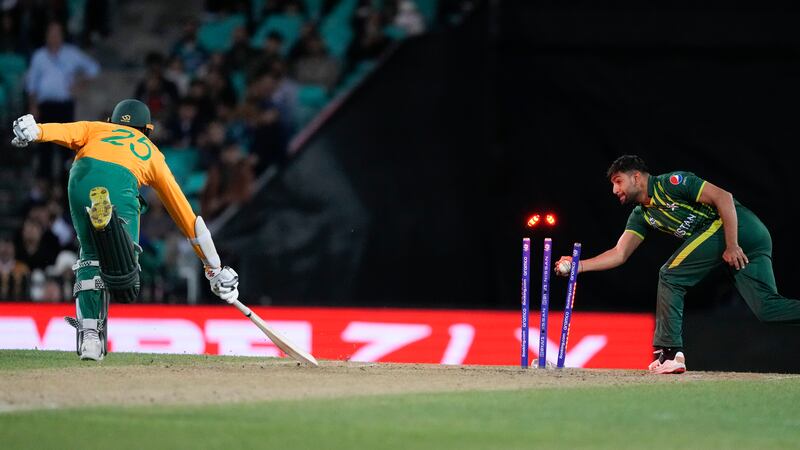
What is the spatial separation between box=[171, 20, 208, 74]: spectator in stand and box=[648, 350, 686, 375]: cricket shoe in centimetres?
764

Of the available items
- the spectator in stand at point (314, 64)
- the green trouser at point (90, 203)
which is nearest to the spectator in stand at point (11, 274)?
the spectator in stand at point (314, 64)

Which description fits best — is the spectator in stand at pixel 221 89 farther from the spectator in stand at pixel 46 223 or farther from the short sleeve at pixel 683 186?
the short sleeve at pixel 683 186

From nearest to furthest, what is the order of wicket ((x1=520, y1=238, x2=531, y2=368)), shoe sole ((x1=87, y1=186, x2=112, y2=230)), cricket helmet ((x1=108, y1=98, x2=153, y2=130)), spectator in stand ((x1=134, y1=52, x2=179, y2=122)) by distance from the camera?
shoe sole ((x1=87, y1=186, x2=112, y2=230))
cricket helmet ((x1=108, y1=98, x2=153, y2=130))
wicket ((x1=520, y1=238, x2=531, y2=368))
spectator in stand ((x1=134, y1=52, x2=179, y2=122))

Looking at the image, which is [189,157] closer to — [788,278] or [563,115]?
[563,115]

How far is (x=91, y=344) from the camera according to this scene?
791cm

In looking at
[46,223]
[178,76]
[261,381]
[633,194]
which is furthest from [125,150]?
[178,76]

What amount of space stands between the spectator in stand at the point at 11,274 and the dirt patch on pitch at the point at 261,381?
469 cm

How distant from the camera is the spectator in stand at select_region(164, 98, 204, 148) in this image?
1427 cm

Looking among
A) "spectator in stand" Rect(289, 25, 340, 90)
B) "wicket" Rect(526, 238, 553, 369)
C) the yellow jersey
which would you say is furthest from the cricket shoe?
"spectator in stand" Rect(289, 25, 340, 90)

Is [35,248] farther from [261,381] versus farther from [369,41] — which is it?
[261,381]

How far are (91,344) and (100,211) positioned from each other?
2.85ft

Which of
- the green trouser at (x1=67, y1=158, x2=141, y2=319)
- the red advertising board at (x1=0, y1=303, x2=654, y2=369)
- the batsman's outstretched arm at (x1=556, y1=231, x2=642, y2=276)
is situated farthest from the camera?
the red advertising board at (x1=0, y1=303, x2=654, y2=369)

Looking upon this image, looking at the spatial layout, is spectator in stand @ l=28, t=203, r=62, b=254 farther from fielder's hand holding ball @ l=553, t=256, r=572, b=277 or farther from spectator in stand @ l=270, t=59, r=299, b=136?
fielder's hand holding ball @ l=553, t=256, r=572, b=277

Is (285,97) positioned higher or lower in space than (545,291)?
higher
